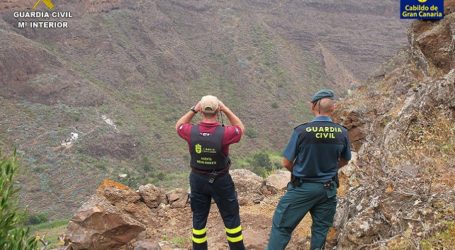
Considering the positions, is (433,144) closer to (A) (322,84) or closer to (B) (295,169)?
(B) (295,169)

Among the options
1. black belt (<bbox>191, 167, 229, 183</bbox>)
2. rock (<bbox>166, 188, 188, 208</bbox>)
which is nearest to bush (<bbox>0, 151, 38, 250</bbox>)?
black belt (<bbox>191, 167, 229, 183</bbox>)

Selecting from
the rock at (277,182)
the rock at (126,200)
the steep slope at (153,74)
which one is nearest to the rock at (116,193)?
the rock at (126,200)

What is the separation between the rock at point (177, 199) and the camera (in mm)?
7555

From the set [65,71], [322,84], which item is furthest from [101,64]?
[322,84]

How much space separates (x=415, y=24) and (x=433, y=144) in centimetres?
621

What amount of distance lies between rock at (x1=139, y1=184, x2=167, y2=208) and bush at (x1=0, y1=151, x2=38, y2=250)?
4.56 m

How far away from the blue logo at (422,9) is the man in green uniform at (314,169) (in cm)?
659

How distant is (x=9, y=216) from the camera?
277 centimetres

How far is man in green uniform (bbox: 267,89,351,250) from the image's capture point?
398 centimetres

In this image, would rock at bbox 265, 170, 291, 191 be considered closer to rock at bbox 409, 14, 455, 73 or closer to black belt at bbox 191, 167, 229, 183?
rock at bbox 409, 14, 455, 73

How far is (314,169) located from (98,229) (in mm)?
Result: 3282

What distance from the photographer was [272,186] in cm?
820

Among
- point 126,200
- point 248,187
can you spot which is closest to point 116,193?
point 126,200

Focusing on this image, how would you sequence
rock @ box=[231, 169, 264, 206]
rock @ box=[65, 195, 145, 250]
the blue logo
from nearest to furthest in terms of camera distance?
rock @ box=[65, 195, 145, 250] < rock @ box=[231, 169, 264, 206] < the blue logo
